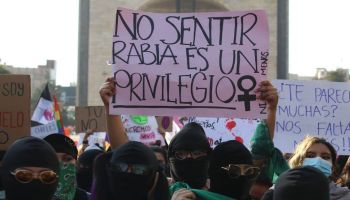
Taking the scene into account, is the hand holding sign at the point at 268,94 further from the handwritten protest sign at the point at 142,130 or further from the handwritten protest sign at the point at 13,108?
the handwritten protest sign at the point at 142,130

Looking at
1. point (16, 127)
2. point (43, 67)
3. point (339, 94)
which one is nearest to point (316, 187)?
point (16, 127)

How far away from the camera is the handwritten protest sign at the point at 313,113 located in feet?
20.8

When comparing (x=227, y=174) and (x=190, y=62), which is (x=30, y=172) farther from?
(x=190, y=62)

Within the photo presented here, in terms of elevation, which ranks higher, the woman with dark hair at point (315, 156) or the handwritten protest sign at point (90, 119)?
the handwritten protest sign at point (90, 119)

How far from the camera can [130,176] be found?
11.5ft

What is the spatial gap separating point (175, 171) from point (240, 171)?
0.43m

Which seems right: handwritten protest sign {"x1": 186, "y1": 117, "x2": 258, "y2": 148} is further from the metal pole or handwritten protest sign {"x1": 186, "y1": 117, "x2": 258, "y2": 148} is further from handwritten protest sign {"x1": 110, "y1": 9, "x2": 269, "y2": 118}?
the metal pole

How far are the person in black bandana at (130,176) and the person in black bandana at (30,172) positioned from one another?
293mm

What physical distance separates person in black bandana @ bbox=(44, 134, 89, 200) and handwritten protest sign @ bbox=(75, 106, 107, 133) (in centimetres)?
557

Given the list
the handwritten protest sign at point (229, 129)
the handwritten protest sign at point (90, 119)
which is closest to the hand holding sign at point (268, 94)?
the handwritten protest sign at point (229, 129)

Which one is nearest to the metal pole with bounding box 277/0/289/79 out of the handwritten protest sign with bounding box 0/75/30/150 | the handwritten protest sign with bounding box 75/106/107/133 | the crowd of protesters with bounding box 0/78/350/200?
the handwritten protest sign with bounding box 75/106/107/133

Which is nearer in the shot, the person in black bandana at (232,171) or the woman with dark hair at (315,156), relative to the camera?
the person in black bandana at (232,171)

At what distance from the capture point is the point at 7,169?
3398mm

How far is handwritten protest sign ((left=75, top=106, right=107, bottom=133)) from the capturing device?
34.4 feet
